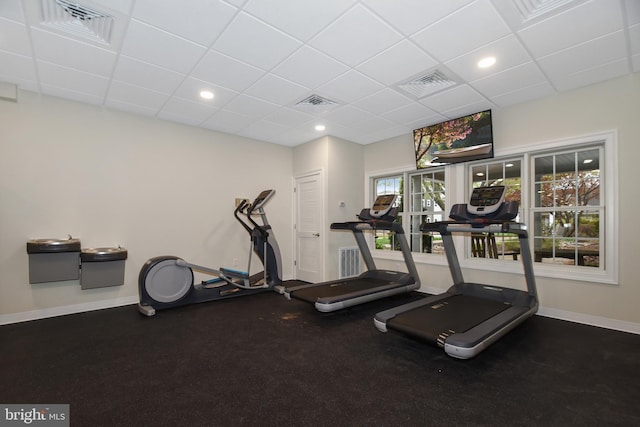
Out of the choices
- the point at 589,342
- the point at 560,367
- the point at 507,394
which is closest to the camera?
the point at 507,394

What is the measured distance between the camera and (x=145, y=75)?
324 cm

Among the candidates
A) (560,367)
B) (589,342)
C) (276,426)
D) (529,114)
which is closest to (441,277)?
(589,342)

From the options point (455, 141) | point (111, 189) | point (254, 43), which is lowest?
point (111, 189)

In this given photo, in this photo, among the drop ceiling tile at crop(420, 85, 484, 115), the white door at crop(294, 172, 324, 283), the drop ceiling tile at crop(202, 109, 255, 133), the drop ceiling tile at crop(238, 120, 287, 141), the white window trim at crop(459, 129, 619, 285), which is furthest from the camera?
the white door at crop(294, 172, 324, 283)

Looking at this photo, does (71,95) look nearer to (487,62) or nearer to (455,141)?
(487,62)

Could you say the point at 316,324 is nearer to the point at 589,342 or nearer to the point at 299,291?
the point at 299,291

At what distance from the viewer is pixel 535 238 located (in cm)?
398

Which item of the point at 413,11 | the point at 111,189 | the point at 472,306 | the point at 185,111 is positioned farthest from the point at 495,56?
the point at 111,189

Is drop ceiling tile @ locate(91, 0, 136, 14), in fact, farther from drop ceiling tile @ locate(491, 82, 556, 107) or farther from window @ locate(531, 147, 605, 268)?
window @ locate(531, 147, 605, 268)

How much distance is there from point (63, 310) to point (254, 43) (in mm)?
4170

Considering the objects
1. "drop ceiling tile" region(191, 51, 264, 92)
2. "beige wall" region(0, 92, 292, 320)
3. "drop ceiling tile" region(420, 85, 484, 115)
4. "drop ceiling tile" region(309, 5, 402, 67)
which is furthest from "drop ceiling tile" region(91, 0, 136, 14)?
"drop ceiling tile" region(420, 85, 484, 115)

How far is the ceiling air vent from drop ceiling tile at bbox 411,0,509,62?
1.52m

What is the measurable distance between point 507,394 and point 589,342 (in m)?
1.64

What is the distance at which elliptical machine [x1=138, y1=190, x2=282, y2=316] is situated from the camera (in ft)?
12.7
